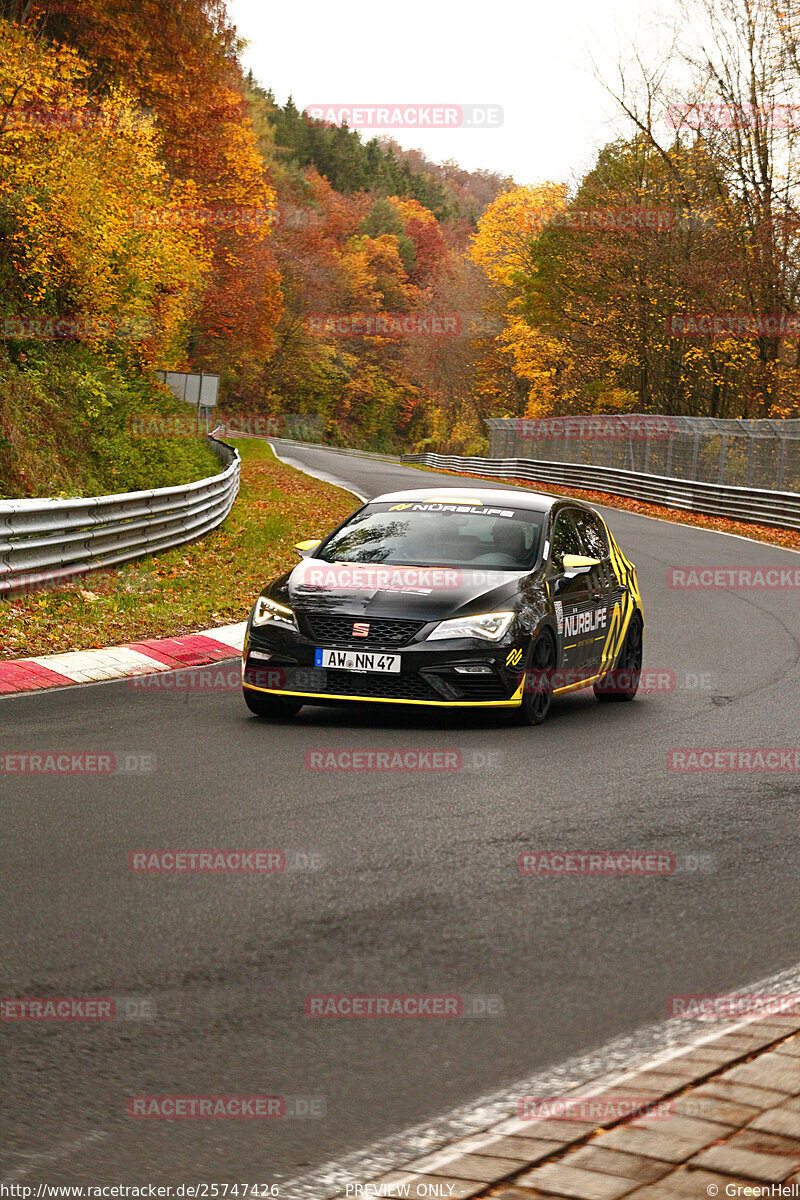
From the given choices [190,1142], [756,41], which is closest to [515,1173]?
[190,1142]

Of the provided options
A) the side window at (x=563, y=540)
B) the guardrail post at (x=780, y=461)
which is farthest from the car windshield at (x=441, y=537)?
the guardrail post at (x=780, y=461)

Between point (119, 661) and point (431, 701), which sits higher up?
point (431, 701)

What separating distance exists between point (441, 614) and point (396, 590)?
403 millimetres

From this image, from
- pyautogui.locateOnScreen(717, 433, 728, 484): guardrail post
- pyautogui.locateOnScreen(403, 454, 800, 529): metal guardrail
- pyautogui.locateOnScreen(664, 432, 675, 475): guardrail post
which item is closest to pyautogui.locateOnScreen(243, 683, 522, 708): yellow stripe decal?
pyautogui.locateOnScreen(403, 454, 800, 529): metal guardrail

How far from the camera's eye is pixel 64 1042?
403cm

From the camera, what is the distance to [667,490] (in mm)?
42281

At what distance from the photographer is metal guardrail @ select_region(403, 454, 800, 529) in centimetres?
3500

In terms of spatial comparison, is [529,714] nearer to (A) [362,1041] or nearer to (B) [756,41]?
(A) [362,1041]

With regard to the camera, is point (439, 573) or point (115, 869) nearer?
point (115, 869)

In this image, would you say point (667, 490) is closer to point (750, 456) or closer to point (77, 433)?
point (750, 456)

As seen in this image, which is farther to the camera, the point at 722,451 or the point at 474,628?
the point at 722,451

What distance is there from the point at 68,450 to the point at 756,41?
90.0ft

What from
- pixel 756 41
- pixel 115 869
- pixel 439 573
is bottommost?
pixel 115 869

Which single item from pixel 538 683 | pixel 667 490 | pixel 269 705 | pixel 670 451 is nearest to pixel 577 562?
pixel 538 683
